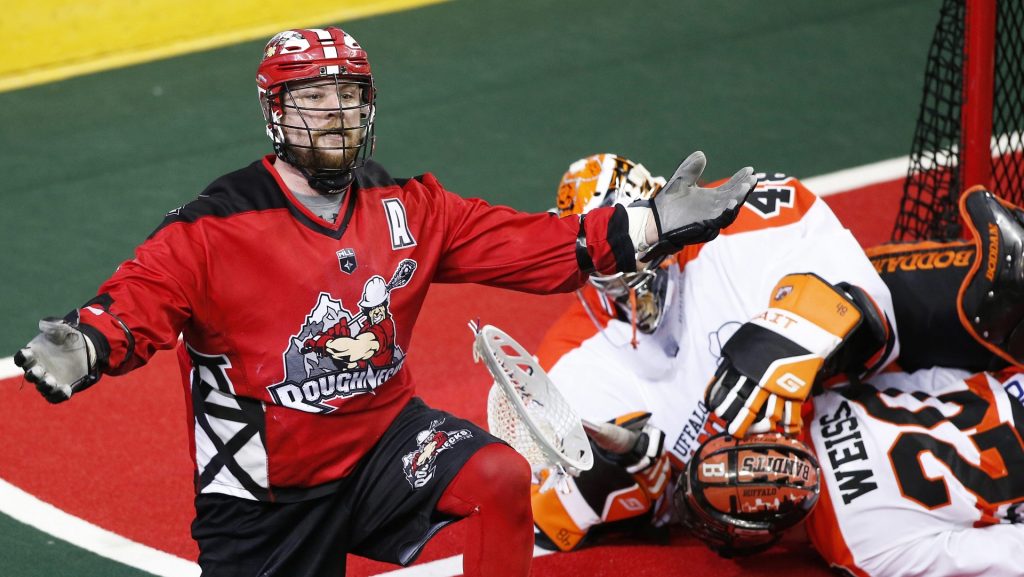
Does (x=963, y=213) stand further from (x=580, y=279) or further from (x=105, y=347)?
(x=105, y=347)

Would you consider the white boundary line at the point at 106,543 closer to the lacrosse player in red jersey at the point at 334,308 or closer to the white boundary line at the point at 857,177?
the lacrosse player in red jersey at the point at 334,308

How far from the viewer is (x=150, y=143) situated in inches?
295

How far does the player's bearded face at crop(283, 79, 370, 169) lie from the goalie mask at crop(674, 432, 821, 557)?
4.95ft

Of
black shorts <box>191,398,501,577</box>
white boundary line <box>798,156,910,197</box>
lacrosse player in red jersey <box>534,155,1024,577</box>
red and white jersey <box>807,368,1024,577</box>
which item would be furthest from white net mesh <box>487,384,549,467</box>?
white boundary line <box>798,156,910,197</box>

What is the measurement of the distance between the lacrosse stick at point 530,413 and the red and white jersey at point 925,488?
0.89m

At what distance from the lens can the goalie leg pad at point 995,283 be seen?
178 inches

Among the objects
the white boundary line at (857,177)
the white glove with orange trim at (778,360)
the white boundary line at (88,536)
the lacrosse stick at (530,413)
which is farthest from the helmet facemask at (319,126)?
the white boundary line at (857,177)

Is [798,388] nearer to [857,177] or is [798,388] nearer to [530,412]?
[530,412]

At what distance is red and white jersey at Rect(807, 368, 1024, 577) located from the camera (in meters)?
4.25

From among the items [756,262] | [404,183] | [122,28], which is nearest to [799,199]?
[756,262]

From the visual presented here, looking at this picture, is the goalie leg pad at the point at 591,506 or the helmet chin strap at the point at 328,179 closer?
the helmet chin strap at the point at 328,179

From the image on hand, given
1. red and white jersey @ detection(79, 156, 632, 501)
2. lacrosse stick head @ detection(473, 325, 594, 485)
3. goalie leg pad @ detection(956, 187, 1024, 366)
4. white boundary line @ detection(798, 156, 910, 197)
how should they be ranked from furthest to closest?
white boundary line @ detection(798, 156, 910, 197)
goalie leg pad @ detection(956, 187, 1024, 366)
lacrosse stick head @ detection(473, 325, 594, 485)
red and white jersey @ detection(79, 156, 632, 501)

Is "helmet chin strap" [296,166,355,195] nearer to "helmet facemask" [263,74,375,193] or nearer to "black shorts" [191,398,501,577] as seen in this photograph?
"helmet facemask" [263,74,375,193]

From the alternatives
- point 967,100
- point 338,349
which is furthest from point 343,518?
point 967,100
